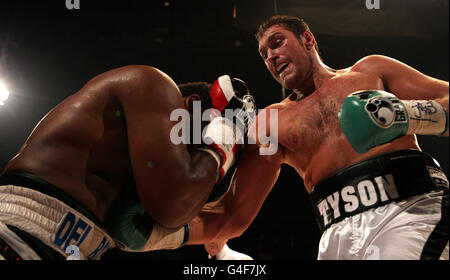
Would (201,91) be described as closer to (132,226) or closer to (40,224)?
(132,226)

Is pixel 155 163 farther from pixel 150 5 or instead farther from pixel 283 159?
pixel 150 5

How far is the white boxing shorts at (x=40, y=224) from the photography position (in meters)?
1.20

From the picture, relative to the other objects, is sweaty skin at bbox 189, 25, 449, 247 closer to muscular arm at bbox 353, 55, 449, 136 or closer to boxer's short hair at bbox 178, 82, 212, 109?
muscular arm at bbox 353, 55, 449, 136

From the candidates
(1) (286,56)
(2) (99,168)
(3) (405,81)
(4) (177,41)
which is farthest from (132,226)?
(4) (177,41)

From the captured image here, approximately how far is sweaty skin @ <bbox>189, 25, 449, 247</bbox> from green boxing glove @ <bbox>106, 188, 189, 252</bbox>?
13.8 inches

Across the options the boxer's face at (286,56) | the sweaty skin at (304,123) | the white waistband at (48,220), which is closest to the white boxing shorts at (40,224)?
the white waistband at (48,220)

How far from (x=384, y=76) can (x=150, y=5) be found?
1.88m

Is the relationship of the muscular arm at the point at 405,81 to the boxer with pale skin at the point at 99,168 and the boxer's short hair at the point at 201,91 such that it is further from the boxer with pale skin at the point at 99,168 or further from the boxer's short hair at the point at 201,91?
the boxer with pale skin at the point at 99,168

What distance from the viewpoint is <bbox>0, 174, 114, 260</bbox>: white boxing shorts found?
1.20 m

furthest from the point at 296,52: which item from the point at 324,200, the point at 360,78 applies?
the point at 324,200

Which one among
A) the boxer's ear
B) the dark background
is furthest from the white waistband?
the dark background

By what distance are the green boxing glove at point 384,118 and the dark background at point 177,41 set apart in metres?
1.00

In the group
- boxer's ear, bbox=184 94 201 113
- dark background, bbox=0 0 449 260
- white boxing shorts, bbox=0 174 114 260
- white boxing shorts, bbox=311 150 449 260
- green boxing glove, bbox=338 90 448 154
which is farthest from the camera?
dark background, bbox=0 0 449 260
